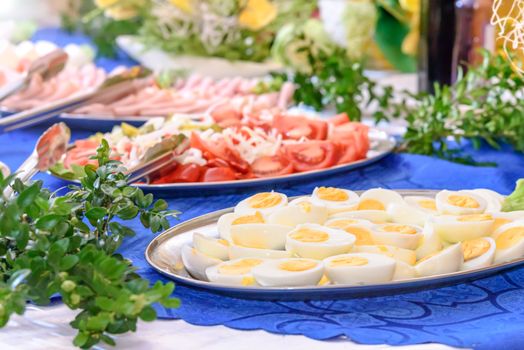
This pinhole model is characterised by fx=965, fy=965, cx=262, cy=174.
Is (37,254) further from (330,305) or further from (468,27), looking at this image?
(468,27)

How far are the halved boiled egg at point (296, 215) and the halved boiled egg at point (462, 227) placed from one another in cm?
12

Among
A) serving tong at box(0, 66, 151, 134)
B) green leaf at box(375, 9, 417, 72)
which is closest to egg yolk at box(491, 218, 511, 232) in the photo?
serving tong at box(0, 66, 151, 134)

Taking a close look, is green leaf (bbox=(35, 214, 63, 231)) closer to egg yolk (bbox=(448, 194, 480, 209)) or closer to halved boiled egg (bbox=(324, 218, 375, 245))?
halved boiled egg (bbox=(324, 218, 375, 245))

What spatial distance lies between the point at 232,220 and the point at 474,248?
0.24 metres

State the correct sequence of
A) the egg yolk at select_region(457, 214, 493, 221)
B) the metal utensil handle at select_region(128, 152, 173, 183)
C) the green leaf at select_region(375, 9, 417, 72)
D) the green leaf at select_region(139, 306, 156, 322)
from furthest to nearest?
the green leaf at select_region(375, 9, 417, 72)
the metal utensil handle at select_region(128, 152, 173, 183)
the egg yolk at select_region(457, 214, 493, 221)
the green leaf at select_region(139, 306, 156, 322)

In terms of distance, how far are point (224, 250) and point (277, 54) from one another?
4.87 ft

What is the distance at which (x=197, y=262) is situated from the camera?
2.95 ft

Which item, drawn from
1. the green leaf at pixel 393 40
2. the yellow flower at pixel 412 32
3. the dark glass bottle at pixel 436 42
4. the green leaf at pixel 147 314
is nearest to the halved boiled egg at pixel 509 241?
the green leaf at pixel 147 314

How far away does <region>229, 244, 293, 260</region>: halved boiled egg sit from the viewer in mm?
884

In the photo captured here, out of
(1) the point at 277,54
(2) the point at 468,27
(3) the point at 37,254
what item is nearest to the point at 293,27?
(1) the point at 277,54

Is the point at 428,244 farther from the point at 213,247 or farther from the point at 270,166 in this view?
the point at 270,166

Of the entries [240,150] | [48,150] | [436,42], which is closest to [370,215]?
[240,150]

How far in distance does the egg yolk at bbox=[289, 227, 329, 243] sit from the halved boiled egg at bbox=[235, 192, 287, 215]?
0.25 feet

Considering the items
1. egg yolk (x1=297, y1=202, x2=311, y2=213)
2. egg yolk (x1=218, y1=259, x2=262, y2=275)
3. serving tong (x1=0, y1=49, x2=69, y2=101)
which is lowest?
egg yolk (x1=218, y1=259, x2=262, y2=275)
